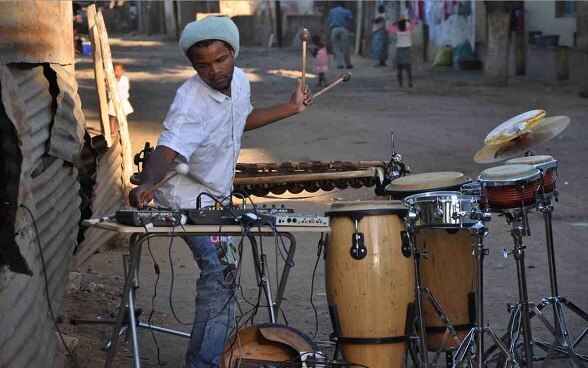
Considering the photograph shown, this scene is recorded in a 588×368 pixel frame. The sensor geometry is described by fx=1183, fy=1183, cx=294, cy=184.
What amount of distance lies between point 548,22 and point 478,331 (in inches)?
788

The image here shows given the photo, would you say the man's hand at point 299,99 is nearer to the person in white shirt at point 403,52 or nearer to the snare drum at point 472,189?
the snare drum at point 472,189

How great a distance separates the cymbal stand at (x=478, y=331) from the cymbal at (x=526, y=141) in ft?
1.55

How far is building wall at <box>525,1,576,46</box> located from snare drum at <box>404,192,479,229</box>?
1860 centimetres

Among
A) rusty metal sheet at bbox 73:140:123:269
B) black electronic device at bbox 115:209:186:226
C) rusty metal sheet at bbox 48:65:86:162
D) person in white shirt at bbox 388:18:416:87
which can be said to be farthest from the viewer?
person in white shirt at bbox 388:18:416:87

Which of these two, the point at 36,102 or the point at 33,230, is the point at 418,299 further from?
the point at 36,102

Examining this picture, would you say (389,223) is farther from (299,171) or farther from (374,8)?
(374,8)

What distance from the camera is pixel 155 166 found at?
4.70 metres

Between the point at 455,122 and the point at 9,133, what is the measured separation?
1272 centimetres

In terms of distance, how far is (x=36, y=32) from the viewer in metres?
7.12

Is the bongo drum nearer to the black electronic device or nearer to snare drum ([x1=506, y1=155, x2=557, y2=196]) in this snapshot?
snare drum ([x1=506, y1=155, x2=557, y2=196])

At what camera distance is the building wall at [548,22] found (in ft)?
76.1

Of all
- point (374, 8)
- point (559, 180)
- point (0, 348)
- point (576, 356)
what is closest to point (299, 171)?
point (576, 356)

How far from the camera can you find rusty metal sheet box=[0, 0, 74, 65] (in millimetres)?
6430

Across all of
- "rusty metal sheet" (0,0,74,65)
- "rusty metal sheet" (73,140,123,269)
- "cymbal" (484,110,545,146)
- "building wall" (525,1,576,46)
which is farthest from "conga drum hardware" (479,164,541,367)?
"building wall" (525,1,576,46)
